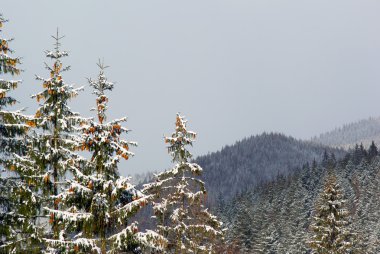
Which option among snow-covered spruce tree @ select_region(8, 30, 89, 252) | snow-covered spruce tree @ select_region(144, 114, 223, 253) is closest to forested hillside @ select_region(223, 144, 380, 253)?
snow-covered spruce tree @ select_region(144, 114, 223, 253)

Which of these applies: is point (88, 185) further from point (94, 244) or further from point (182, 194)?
point (182, 194)

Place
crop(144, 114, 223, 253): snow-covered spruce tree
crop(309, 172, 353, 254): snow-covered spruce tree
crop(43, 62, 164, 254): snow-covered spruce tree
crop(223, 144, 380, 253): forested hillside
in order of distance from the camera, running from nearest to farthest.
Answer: crop(43, 62, 164, 254): snow-covered spruce tree < crop(144, 114, 223, 253): snow-covered spruce tree < crop(309, 172, 353, 254): snow-covered spruce tree < crop(223, 144, 380, 253): forested hillside

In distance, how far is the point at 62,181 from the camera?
49.8 feet

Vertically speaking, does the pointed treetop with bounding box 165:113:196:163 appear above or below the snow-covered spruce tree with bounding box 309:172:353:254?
above

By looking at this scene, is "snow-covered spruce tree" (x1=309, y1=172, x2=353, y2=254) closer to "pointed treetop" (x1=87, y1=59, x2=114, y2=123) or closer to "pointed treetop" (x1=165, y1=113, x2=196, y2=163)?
"pointed treetop" (x1=165, y1=113, x2=196, y2=163)

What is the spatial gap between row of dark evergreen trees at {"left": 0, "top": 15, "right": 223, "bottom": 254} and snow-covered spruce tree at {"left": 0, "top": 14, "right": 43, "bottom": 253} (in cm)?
3

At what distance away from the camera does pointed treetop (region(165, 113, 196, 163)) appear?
20.6 meters

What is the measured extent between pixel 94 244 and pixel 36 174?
12.1 ft

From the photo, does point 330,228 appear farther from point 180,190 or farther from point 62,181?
point 62,181

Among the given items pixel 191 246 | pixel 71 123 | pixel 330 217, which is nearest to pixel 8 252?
pixel 71 123

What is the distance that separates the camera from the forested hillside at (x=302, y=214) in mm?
69150

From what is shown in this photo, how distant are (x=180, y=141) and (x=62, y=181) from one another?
6.91 metres

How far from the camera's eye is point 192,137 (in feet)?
68.6

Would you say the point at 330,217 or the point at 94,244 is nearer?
the point at 94,244
